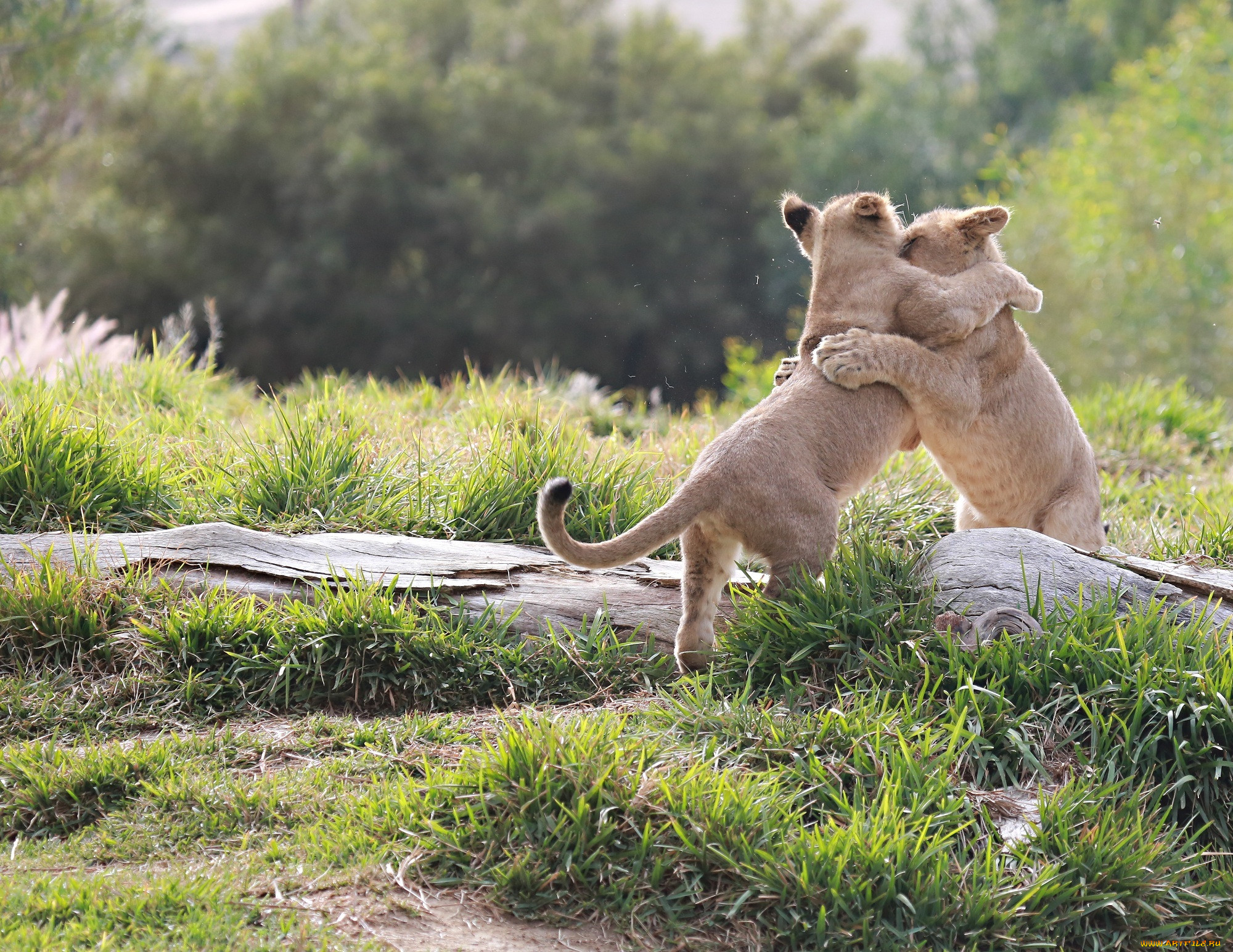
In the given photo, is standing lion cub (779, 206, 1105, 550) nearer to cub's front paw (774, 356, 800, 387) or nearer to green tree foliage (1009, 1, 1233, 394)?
cub's front paw (774, 356, 800, 387)

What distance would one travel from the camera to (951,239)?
4.73 metres

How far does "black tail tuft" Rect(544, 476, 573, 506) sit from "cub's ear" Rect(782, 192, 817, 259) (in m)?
1.70

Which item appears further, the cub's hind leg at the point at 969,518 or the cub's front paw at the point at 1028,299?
the cub's hind leg at the point at 969,518

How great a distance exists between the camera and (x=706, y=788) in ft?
11.2

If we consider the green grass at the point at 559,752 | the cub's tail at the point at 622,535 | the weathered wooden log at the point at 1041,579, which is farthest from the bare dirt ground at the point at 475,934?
the weathered wooden log at the point at 1041,579

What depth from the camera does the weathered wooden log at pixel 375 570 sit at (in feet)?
15.4

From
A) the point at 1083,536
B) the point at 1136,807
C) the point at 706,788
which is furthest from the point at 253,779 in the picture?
the point at 1083,536

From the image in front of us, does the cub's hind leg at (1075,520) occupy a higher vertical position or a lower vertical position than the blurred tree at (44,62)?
lower

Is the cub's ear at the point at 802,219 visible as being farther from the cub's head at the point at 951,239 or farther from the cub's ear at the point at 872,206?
the cub's head at the point at 951,239

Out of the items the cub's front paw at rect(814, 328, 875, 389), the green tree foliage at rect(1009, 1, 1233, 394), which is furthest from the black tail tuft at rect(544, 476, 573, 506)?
the green tree foliage at rect(1009, 1, 1233, 394)

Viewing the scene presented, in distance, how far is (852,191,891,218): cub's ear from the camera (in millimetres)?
4562

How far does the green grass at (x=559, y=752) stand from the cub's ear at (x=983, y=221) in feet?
4.53

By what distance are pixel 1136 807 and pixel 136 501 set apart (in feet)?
14.5

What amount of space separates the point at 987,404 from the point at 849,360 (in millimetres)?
757
